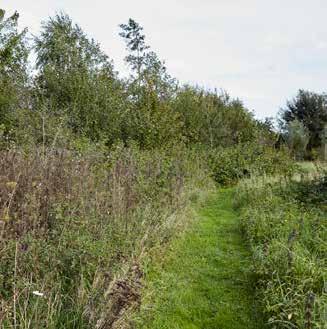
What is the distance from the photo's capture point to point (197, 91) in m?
22.9

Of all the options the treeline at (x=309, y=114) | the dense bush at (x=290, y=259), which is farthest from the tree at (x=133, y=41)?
the dense bush at (x=290, y=259)

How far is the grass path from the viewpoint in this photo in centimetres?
389

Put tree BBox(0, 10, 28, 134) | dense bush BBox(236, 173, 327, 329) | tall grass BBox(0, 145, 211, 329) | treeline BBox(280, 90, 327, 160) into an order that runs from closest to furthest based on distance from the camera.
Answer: tall grass BBox(0, 145, 211, 329)
dense bush BBox(236, 173, 327, 329)
tree BBox(0, 10, 28, 134)
treeline BBox(280, 90, 327, 160)

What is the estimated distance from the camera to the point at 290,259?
4.27m

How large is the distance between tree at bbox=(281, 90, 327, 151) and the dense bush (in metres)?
18.9

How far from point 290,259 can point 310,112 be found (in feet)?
78.9

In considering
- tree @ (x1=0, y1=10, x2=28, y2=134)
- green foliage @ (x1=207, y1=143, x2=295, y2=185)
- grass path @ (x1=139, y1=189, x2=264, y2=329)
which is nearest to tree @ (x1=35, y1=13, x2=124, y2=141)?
tree @ (x1=0, y1=10, x2=28, y2=134)

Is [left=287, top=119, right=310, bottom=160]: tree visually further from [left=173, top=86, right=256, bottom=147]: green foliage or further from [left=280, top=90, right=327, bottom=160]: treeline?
[left=173, top=86, right=256, bottom=147]: green foliage

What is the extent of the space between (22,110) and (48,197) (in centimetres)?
975

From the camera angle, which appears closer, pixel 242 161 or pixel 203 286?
pixel 203 286

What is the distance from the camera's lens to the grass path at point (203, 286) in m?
3.89

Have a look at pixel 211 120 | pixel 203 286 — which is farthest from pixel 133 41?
pixel 203 286

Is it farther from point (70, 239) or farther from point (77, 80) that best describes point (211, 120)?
point (70, 239)

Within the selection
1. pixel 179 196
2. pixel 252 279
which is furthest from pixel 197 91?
pixel 252 279
